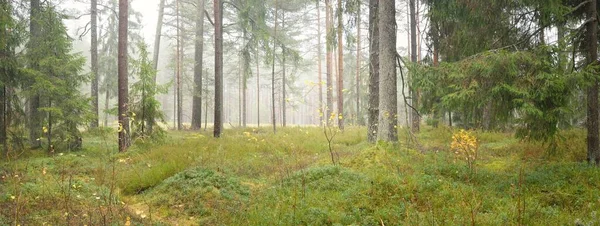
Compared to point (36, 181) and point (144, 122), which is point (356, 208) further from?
point (144, 122)

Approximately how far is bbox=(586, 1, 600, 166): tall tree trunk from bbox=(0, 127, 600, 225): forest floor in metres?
0.76

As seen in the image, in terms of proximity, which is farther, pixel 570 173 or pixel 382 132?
pixel 382 132

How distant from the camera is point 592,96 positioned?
21.0 ft

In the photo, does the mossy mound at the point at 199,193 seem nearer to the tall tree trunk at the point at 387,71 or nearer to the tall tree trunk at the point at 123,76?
the tall tree trunk at the point at 387,71

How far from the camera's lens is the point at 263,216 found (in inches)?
174

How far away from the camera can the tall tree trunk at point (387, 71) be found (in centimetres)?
811

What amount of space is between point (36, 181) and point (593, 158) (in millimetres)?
10894

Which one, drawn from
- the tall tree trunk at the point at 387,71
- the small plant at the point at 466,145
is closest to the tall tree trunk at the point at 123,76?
the tall tree trunk at the point at 387,71

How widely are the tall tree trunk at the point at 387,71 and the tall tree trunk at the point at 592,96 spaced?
3769 mm

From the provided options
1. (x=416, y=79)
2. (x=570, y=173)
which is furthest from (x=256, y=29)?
(x=570, y=173)

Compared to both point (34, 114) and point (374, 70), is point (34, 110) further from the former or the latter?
point (374, 70)

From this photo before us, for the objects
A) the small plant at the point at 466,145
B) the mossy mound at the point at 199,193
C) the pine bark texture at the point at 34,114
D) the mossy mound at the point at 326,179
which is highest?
the pine bark texture at the point at 34,114

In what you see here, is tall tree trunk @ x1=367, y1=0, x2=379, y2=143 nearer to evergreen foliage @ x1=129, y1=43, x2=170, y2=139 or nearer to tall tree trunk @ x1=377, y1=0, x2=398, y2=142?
tall tree trunk @ x1=377, y1=0, x2=398, y2=142

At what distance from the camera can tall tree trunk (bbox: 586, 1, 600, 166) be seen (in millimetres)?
6211
